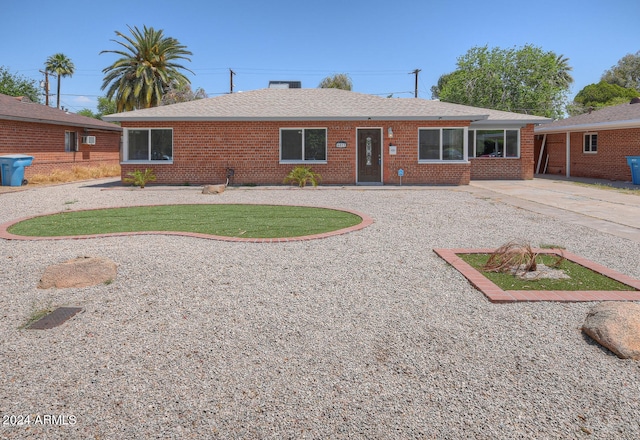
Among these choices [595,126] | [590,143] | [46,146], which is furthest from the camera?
[590,143]

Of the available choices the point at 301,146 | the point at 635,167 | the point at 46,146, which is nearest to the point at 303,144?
the point at 301,146

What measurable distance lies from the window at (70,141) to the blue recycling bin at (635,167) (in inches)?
1042

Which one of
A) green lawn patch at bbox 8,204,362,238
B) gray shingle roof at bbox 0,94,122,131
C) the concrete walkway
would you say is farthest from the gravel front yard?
gray shingle roof at bbox 0,94,122,131

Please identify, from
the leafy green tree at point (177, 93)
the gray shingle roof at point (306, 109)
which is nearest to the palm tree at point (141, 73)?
the leafy green tree at point (177, 93)

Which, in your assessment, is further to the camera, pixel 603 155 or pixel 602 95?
pixel 602 95

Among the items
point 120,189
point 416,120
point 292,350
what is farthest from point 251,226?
point 416,120

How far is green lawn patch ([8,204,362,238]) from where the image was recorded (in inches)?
336

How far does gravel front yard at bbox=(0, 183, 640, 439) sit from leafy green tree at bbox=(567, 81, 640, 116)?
55052 mm

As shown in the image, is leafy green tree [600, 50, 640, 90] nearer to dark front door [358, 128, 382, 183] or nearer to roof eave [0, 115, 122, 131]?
dark front door [358, 128, 382, 183]

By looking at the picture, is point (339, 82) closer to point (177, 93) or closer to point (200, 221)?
point (177, 93)

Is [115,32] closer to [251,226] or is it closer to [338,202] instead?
[338,202]

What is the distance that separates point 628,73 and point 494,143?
2022 inches

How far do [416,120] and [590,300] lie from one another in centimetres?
1521

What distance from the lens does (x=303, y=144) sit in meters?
19.5
